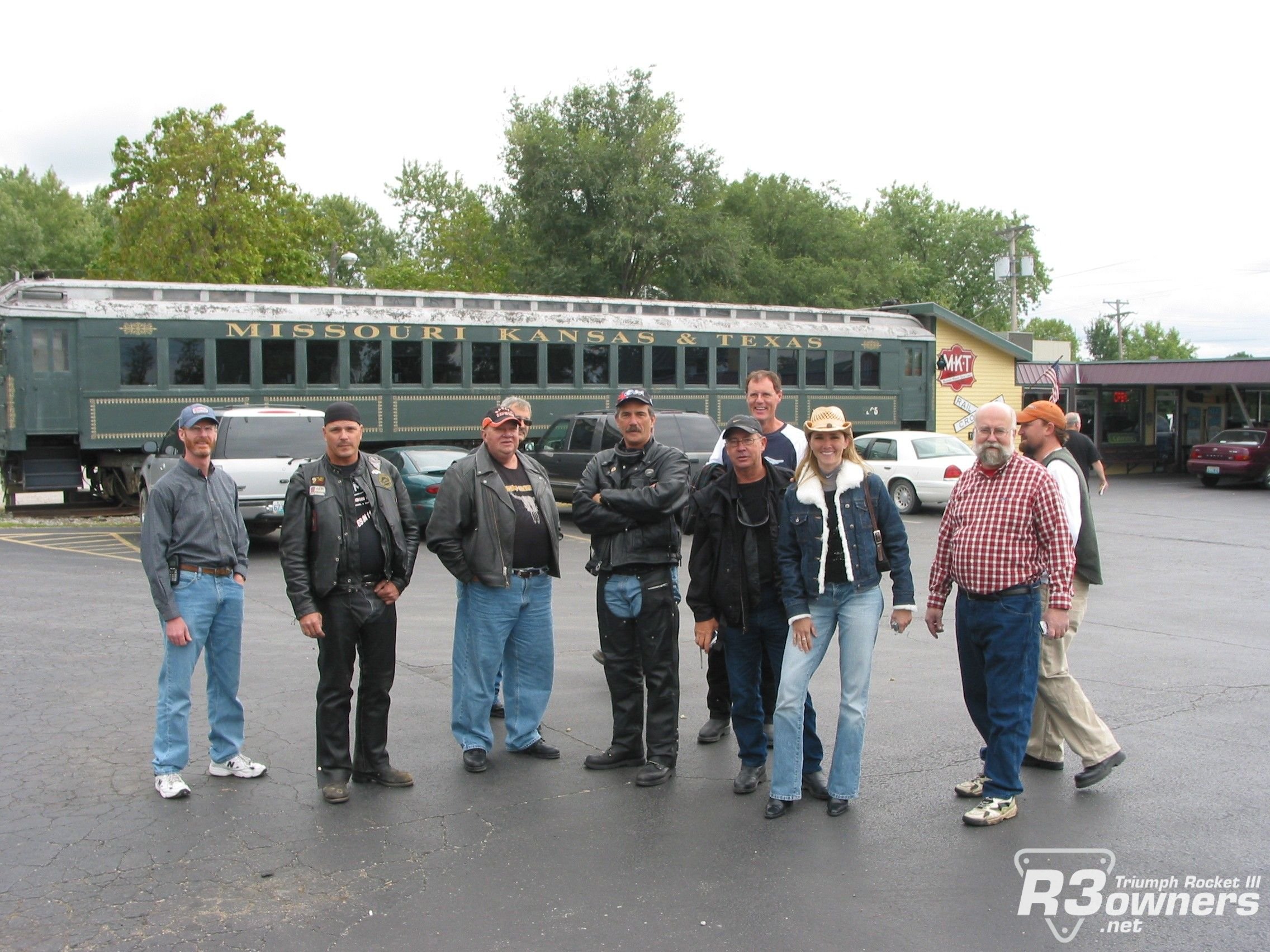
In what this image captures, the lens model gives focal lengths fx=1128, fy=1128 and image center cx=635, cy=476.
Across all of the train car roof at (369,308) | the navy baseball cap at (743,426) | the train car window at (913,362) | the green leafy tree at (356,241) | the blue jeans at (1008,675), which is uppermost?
the green leafy tree at (356,241)

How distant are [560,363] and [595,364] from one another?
0.82 metres

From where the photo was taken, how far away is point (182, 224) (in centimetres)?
3153

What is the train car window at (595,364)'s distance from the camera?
922 inches

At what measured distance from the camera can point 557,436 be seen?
18781mm

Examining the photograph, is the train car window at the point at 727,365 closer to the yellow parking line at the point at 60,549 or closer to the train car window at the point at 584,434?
the train car window at the point at 584,434

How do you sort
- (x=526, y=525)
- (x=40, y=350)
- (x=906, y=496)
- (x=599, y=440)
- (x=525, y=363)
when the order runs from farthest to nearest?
(x=525, y=363), (x=906, y=496), (x=40, y=350), (x=599, y=440), (x=526, y=525)

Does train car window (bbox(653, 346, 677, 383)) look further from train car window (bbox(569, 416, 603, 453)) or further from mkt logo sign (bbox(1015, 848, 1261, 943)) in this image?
mkt logo sign (bbox(1015, 848, 1261, 943))

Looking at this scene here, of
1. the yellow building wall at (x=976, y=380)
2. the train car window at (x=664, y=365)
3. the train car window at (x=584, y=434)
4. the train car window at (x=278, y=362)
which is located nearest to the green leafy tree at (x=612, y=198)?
the yellow building wall at (x=976, y=380)

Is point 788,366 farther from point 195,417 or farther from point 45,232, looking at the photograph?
point 45,232

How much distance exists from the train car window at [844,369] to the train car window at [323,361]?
11875 millimetres

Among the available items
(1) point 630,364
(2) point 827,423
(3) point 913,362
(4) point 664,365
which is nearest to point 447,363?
(1) point 630,364

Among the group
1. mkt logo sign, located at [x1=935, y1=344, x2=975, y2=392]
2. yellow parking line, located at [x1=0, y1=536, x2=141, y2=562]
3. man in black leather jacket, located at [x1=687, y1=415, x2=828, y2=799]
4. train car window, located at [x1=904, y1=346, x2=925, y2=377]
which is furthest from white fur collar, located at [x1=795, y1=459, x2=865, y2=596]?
train car window, located at [x1=904, y1=346, x2=925, y2=377]

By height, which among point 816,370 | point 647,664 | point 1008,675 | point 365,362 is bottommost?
point 647,664

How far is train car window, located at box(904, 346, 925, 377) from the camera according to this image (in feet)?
93.9
